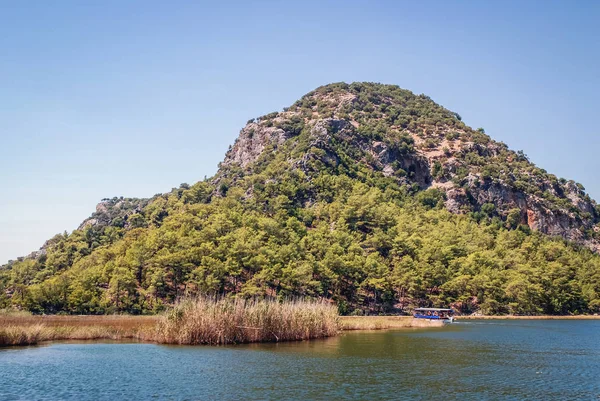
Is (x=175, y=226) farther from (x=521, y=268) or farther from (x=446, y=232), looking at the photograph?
(x=521, y=268)

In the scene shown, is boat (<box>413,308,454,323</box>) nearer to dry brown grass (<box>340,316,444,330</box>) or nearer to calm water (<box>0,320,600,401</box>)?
dry brown grass (<box>340,316,444,330</box>)

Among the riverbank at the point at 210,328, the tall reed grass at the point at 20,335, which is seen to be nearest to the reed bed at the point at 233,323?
the riverbank at the point at 210,328

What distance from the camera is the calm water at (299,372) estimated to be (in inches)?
1129

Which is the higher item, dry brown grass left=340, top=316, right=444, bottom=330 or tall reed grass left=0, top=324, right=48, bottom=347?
tall reed grass left=0, top=324, right=48, bottom=347

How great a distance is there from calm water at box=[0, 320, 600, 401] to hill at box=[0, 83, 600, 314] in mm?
55727

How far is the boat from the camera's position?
9512 cm

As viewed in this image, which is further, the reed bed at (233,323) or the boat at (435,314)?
the boat at (435,314)

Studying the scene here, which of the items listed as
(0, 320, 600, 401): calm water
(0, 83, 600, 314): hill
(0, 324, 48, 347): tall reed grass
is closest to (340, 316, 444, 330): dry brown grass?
(0, 320, 600, 401): calm water

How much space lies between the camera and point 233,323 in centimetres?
4878

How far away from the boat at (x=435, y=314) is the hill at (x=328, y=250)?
26.7 ft

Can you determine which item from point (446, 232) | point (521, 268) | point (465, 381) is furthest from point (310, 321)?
point (446, 232)

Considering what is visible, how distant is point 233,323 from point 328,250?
7066 cm

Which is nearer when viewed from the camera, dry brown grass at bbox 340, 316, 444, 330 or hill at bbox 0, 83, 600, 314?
dry brown grass at bbox 340, 316, 444, 330

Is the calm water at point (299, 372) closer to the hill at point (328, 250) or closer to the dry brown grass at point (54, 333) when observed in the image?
the dry brown grass at point (54, 333)
